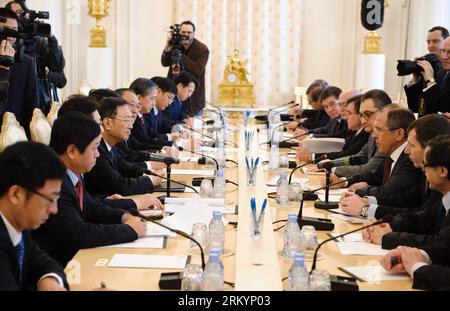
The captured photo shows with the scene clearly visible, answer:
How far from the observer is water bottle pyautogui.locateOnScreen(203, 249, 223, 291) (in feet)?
7.06

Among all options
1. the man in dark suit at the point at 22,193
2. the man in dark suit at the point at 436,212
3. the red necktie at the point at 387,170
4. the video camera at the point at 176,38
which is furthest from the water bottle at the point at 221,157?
the video camera at the point at 176,38

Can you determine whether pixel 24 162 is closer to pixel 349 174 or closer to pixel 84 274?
pixel 84 274

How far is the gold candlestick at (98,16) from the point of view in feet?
33.5

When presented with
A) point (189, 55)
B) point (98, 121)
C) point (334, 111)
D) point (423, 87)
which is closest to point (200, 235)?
point (98, 121)

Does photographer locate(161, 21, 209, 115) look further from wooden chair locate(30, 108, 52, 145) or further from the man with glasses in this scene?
wooden chair locate(30, 108, 52, 145)

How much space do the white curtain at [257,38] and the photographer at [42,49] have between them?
5.24 m

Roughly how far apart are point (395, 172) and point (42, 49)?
10.2ft

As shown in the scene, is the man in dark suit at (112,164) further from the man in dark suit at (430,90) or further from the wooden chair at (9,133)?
the man in dark suit at (430,90)

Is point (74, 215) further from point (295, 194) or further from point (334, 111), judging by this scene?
point (334, 111)

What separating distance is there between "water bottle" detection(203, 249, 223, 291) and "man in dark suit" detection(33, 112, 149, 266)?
0.70 metres

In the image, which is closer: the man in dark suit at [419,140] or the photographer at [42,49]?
the man in dark suit at [419,140]

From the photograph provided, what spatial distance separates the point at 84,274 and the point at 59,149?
2.10ft

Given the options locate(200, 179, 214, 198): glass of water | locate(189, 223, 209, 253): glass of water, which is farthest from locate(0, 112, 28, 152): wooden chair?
locate(189, 223, 209, 253): glass of water

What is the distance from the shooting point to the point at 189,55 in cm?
901
